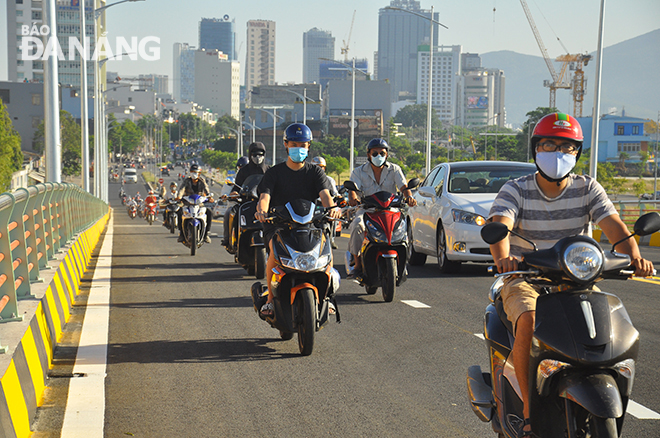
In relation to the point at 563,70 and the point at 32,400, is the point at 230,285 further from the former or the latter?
the point at 563,70

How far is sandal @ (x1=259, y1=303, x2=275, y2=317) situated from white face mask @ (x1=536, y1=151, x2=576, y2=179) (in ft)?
10.9

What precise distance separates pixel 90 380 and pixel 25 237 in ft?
7.35

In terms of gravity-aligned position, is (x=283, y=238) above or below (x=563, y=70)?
below

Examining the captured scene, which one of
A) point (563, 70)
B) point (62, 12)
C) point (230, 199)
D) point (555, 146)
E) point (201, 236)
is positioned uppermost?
point (62, 12)

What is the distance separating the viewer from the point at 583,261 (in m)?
3.72

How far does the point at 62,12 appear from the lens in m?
195

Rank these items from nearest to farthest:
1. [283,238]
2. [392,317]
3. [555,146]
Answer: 1. [555,146]
2. [283,238]
3. [392,317]

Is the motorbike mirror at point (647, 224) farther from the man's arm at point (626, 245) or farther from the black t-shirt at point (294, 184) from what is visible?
the black t-shirt at point (294, 184)

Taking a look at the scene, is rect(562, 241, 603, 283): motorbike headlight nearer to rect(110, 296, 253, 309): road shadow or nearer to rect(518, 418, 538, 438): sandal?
rect(518, 418, 538, 438): sandal

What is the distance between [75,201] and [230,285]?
695 centimetres

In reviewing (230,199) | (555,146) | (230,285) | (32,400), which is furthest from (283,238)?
(230,199)

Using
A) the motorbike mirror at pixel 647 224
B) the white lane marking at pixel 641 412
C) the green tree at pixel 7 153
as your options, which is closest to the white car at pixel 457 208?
the white lane marking at pixel 641 412

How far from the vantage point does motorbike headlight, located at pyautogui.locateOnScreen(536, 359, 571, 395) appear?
12.1 ft

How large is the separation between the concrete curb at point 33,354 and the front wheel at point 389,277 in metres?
3.55
